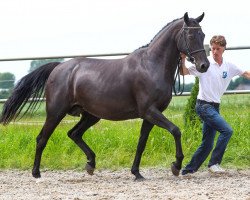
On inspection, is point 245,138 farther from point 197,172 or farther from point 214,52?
point 214,52

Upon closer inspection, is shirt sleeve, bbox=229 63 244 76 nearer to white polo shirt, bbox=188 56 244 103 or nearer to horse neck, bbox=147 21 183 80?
white polo shirt, bbox=188 56 244 103

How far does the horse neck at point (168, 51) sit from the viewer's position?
24.5 feet

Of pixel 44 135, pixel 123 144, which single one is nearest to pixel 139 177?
pixel 44 135

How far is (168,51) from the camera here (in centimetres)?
750

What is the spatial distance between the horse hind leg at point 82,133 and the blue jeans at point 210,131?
1.25 meters

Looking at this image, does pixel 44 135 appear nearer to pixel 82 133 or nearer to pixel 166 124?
pixel 82 133

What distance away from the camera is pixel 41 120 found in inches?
448

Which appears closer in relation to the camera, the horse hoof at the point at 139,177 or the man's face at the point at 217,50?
the man's face at the point at 217,50

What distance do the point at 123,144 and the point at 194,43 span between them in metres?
3.04

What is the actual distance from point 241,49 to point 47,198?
5922 millimetres

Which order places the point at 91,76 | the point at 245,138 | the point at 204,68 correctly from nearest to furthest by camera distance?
the point at 204,68, the point at 91,76, the point at 245,138

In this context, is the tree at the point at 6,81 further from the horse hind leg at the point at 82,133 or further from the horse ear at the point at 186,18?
the horse ear at the point at 186,18

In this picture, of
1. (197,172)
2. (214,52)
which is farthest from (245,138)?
(214,52)

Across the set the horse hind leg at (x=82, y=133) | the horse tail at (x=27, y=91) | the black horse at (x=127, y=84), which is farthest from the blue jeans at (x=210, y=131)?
the horse tail at (x=27, y=91)
